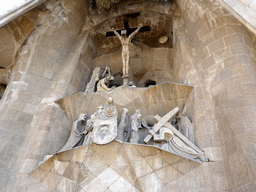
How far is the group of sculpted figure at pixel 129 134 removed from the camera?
5781 millimetres

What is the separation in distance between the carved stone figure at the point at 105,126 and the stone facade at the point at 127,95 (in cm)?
24

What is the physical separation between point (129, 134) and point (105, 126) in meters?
0.68

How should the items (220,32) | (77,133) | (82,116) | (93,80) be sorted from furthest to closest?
(93,80)
(82,116)
(220,32)
(77,133)

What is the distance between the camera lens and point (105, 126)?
606 centimetres

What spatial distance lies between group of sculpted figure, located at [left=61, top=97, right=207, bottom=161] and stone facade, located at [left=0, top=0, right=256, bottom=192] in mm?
219

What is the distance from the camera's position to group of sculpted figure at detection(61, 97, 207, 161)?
19.0 ft

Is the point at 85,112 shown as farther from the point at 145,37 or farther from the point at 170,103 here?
the point at 145,37

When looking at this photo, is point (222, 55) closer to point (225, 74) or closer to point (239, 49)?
point (239, 49)

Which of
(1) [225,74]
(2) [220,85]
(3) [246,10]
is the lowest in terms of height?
(2) [220,85]

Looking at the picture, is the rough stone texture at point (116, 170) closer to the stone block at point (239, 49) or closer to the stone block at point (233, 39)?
the stone block at point (239, 49)

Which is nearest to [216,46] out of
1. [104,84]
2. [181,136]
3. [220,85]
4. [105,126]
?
[220,85]

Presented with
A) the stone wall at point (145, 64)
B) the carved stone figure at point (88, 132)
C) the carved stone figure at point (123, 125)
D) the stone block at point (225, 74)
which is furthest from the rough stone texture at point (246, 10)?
the carved stone figure at point (88, 132)

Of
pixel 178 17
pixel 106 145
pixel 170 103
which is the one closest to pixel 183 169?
pixel 106 145

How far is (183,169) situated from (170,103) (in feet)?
7.16
